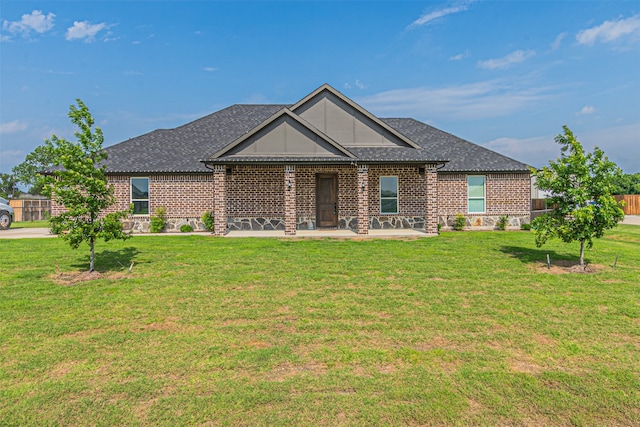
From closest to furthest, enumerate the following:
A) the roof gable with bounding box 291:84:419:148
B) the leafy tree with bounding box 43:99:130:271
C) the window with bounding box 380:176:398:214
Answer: the leafy tree with bounding box 43:99:130:271 → the roof gable with bounding box 291:84:419:148 → the window with bounding box 380:176:398:214

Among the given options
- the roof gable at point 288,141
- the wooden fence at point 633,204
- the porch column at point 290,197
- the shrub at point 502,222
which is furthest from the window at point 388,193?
the wooden fence at point 633,204

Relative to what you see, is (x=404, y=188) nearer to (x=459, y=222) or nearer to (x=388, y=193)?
(x=388, y=193)

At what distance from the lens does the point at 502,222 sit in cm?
1873

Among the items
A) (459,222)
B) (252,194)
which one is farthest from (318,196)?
(459,222)

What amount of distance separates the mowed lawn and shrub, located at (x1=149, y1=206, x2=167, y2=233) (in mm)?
7299

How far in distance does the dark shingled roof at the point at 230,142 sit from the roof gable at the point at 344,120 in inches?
19.2

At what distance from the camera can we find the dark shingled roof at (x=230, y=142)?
52.9 feet

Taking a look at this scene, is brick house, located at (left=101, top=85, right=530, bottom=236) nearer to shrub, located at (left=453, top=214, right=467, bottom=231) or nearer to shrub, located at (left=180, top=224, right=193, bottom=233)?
shrub, located at (left=180, top=224, right=193, bottom=233)

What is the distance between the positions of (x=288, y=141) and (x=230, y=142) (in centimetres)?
446

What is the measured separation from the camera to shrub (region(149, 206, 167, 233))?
17.5m

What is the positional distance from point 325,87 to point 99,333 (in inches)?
562

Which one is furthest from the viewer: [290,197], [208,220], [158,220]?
[208,220]

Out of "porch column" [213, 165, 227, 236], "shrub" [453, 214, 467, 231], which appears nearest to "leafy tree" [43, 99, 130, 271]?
"porch column" [213, 165, 227, 236]

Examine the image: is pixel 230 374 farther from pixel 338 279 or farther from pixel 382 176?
pixel 382 176
